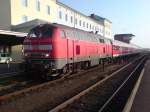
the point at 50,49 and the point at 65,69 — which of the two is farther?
the point at 65,69

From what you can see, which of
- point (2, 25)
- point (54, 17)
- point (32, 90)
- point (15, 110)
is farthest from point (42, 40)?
point (54, 17)

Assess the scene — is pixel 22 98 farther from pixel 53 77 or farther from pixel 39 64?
pixel 53 77

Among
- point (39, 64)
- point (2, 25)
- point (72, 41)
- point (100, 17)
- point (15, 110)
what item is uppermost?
point (100, 17)

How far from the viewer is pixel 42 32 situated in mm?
16172

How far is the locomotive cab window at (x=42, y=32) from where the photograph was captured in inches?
628

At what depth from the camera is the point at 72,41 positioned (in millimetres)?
18078

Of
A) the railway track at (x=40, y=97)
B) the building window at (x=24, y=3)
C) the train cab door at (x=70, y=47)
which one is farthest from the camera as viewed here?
the building window at (x=24, y=3)

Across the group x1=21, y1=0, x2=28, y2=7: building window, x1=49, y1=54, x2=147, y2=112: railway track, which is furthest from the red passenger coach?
x1=21, y1=0, x2=28, y2=7: building window

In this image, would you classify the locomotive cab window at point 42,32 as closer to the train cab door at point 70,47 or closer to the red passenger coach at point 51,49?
the red passenger coach at point 51,49

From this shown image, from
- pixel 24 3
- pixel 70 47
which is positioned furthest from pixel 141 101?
pixel 24 3

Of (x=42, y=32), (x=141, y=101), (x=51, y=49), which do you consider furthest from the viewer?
(x=42, y=32)

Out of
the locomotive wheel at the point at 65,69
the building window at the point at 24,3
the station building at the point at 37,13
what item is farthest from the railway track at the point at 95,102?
the building window at the point at 24,3

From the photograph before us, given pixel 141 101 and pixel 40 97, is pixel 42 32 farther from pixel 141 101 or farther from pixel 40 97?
pixel 141 101

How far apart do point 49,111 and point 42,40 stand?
25.1 ft
